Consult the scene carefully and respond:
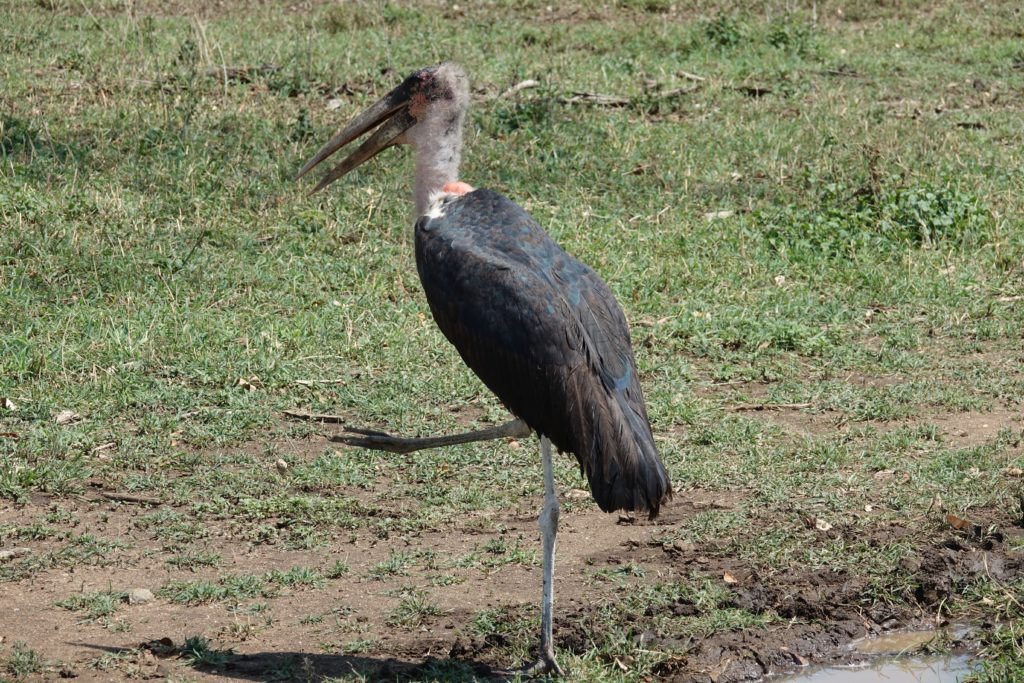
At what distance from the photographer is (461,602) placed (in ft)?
14.0

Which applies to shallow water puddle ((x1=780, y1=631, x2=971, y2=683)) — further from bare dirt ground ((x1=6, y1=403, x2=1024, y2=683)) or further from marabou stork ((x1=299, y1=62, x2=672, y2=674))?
marabou stork ((x1=299, y1=62, x2=672, y2=674))

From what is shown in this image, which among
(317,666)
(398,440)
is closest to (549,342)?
(398,440)

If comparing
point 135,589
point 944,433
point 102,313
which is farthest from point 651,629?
point 102,313

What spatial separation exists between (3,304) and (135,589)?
2.57m

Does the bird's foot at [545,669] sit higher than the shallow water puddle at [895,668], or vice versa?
the bird's foot at [545,669]

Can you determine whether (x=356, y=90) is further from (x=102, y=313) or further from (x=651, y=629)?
(x=651, y=629)

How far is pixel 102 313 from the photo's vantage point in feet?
20.9

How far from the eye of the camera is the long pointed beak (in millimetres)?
4949

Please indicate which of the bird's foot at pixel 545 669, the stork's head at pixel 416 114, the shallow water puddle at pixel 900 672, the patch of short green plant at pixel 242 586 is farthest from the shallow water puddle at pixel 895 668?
the stork's head at pixel 416 114

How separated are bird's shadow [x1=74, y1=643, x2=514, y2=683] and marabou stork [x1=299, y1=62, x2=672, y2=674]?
0.59ft

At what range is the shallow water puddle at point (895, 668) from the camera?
395cm

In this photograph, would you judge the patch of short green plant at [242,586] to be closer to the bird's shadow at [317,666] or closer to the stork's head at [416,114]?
the bird's shadow at [317,666]

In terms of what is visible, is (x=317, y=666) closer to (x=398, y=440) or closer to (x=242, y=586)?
(x=242, y=586)

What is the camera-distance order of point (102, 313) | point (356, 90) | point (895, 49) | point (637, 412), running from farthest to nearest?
A: point (895, 49), point (356, 90), point (102, 313), point (637, 412)
